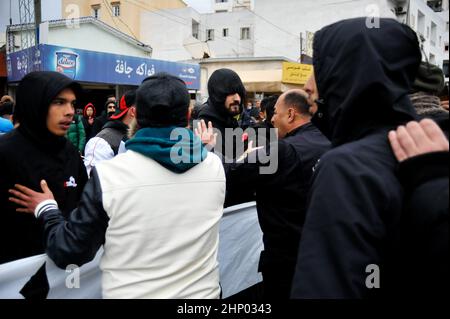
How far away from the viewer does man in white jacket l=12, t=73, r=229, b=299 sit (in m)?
1.62

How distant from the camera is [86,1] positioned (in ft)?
117

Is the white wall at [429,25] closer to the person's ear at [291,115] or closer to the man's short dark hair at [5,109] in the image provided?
the man's short dark hair at [5,109]

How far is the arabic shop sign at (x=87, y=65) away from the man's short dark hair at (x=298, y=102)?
875 cm

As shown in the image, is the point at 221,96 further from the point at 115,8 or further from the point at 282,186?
the point at 115,8

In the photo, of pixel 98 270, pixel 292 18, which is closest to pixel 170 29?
pixel 292 18

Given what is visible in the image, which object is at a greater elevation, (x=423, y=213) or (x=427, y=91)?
(x=427, y=91)

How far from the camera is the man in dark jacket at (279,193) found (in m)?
2.44

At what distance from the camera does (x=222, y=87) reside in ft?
11.8

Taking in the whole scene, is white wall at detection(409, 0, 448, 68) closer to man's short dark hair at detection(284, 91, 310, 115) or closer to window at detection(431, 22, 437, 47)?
window at detection(431, 22, 437, 47)

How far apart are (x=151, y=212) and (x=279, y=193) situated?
3.40ft

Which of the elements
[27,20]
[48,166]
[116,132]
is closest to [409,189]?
[48,166]

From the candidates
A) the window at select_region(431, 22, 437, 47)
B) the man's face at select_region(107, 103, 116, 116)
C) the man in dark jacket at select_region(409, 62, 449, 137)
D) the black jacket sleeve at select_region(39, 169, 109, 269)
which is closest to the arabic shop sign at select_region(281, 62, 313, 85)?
the man's face at select_region(107, 103, 116, 116)

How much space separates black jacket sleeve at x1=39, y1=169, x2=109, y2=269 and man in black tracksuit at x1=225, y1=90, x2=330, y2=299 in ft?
3.38

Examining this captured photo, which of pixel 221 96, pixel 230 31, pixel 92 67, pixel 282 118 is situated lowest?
pixel 282 118
